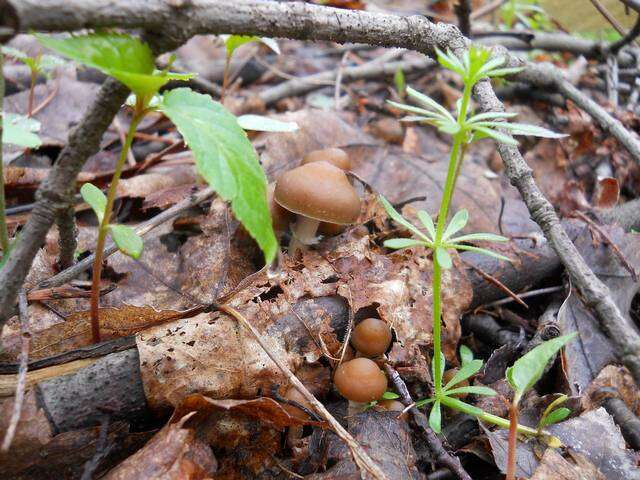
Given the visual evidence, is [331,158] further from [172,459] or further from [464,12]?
[464,12]

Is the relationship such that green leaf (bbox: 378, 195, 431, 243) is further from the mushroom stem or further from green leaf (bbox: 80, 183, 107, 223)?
green leaf (bbox: 80, 183, 107, 223)

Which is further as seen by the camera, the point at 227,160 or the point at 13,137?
the point at 13,137

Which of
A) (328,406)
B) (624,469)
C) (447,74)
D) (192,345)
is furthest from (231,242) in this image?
(447,74)

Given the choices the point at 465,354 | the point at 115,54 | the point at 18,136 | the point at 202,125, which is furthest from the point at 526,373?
the point at 18,136

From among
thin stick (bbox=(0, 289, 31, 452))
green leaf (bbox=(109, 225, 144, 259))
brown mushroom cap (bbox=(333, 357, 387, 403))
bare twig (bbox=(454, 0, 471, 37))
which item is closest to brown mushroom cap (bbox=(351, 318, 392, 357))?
brown mushroom cap (bbox=(333, 357, 387, 403))

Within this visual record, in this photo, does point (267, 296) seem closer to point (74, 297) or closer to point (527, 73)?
point (74, 297)

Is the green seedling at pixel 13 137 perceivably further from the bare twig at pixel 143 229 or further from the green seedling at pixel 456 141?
the green seedling at pixel 456 141

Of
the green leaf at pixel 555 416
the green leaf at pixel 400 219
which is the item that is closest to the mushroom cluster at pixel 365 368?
the green leaf at pixel 400 219
